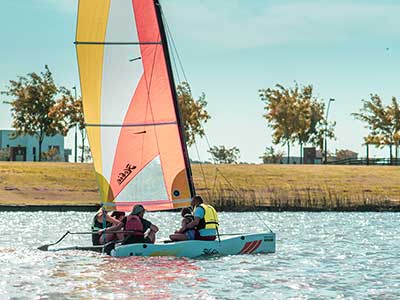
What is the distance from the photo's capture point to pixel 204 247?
26.2 m

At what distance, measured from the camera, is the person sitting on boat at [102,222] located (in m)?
26.8

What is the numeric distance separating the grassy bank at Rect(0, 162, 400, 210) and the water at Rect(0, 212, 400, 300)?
103 ft

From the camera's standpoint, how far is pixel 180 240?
87.0ft

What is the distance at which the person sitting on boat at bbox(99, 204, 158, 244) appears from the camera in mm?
25906

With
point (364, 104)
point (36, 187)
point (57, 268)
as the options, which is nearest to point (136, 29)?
point (57, 268)

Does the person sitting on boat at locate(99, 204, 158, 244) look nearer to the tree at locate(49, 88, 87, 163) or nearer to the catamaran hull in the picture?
the catamaran hull

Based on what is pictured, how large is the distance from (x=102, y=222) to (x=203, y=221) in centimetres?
320

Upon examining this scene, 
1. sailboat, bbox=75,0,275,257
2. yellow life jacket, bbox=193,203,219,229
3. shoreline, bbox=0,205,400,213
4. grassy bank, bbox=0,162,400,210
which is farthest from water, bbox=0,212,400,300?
grassy bank, bbox=0,162,400,210

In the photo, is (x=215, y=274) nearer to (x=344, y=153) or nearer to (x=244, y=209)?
(x=244, y=209)

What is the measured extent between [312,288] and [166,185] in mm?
6789

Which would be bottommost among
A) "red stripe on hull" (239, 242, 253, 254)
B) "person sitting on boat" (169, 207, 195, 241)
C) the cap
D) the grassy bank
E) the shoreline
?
"red stripe on hull" (239, 242, 253, 254)

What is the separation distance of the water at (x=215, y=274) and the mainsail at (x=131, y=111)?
7.56 ft

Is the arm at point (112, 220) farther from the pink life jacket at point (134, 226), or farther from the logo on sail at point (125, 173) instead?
the logo on sail at point (125, 173)

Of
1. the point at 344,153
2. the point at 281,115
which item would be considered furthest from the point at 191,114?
the point at 344,153
